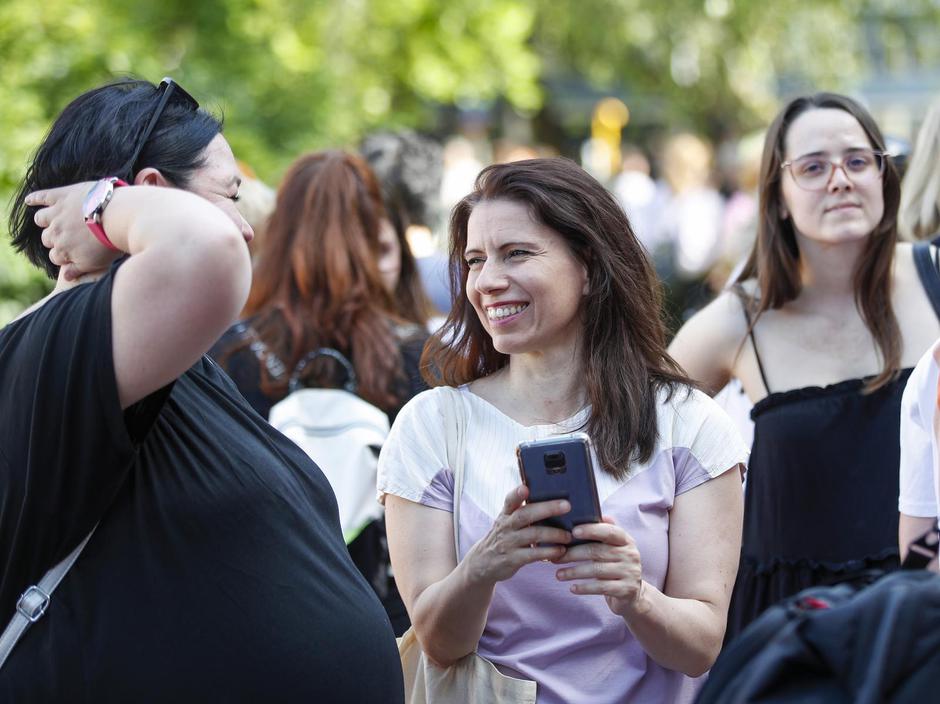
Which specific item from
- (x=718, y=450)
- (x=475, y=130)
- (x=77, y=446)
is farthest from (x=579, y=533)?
(x=475, y=130)

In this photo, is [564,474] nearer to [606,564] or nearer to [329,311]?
[606,564]

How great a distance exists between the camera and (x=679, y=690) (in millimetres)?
3004

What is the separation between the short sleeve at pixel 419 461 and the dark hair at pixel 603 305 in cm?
19

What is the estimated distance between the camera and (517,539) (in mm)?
2715

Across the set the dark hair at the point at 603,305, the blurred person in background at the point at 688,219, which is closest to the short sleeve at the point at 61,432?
the dark hair at the point at 603,305

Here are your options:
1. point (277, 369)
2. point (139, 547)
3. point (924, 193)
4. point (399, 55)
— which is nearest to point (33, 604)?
point (139, 547)

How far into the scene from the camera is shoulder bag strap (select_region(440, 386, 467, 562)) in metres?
3.07

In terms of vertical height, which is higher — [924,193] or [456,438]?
[924,193]

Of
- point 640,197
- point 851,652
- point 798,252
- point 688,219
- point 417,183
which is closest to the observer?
point 851,652

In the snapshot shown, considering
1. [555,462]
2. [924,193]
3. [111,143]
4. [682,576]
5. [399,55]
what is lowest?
[682,576]

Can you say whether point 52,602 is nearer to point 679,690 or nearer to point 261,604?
point 261,604

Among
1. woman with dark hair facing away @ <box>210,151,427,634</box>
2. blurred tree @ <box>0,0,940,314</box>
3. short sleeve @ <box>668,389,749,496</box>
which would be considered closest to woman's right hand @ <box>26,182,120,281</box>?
short sleeve @ <box>668,389,749,496</box>

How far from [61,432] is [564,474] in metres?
0.95

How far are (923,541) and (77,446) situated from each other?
1.49 metres
